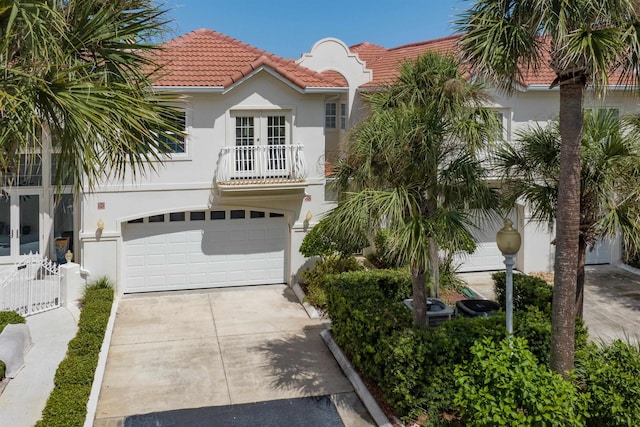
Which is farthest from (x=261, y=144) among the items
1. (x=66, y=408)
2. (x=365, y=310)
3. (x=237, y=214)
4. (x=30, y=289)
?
(x=66, y=408)

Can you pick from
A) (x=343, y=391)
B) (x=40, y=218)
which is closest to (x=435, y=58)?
(x=343, y=391)

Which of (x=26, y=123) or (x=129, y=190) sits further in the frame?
(x=129, y=190)

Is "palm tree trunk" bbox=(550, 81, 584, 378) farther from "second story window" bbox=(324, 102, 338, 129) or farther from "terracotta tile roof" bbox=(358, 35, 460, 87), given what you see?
"second story window" bbox=(324, 102, 338, 129)

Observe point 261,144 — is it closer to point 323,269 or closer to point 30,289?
point 323,269

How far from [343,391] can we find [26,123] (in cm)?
684

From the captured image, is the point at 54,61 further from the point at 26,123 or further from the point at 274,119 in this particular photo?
the point at 274,119

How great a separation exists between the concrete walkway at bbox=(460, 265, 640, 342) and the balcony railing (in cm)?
650

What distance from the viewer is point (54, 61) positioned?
731 cm

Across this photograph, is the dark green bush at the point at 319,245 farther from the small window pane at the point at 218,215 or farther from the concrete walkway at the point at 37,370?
the concrete walkway at the point at 37,370

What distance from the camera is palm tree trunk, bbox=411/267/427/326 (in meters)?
10.2

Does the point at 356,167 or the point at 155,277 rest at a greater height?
the point at 356,167

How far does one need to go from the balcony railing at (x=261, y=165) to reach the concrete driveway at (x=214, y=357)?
338 centimetres

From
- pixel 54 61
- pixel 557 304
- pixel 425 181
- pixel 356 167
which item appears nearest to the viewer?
pixel 54 61

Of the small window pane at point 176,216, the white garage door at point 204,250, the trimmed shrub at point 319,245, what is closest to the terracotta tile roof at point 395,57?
the trimmed shrub at point 319,245
